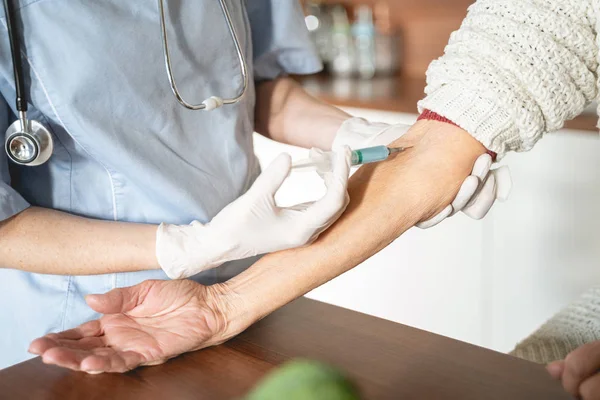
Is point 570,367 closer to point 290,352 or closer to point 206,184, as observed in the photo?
point 290,352

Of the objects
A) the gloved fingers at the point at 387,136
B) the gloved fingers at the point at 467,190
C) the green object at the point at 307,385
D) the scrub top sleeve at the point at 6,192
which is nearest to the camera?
the green object at the point at 307,385

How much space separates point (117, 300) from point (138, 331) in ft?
0.14

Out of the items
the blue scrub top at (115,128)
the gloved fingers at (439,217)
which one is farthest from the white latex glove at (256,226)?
the gloved fingers at (439,217)

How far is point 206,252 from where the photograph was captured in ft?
2.79

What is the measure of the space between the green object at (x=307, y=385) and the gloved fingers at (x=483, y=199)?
752 mm

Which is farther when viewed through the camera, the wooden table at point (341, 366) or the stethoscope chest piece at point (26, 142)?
the stethoscope chest piece at point (26, 142)

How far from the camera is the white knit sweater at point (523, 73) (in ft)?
2.99

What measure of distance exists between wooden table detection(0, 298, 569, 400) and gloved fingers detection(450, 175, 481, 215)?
263mm

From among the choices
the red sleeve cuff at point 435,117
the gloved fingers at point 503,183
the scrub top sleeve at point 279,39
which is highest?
the scrub top sleeve at point 279,39

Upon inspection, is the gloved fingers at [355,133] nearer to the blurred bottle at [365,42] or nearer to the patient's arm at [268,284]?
the patient's arm at [268,284]

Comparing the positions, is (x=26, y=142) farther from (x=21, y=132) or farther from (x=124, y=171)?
(x=124, y=171)

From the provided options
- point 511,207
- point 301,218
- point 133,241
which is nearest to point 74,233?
point 133,241

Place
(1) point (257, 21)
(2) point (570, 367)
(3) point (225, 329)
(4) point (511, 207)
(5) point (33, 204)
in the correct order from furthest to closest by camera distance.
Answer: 1. (4) point (511, 207)
2. (1) point (257, 21)
3. (5) point (33, 204)
4. (3) point (225, 329)
5. (2) point (570, 367)

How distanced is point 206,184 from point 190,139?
2.8 inches
